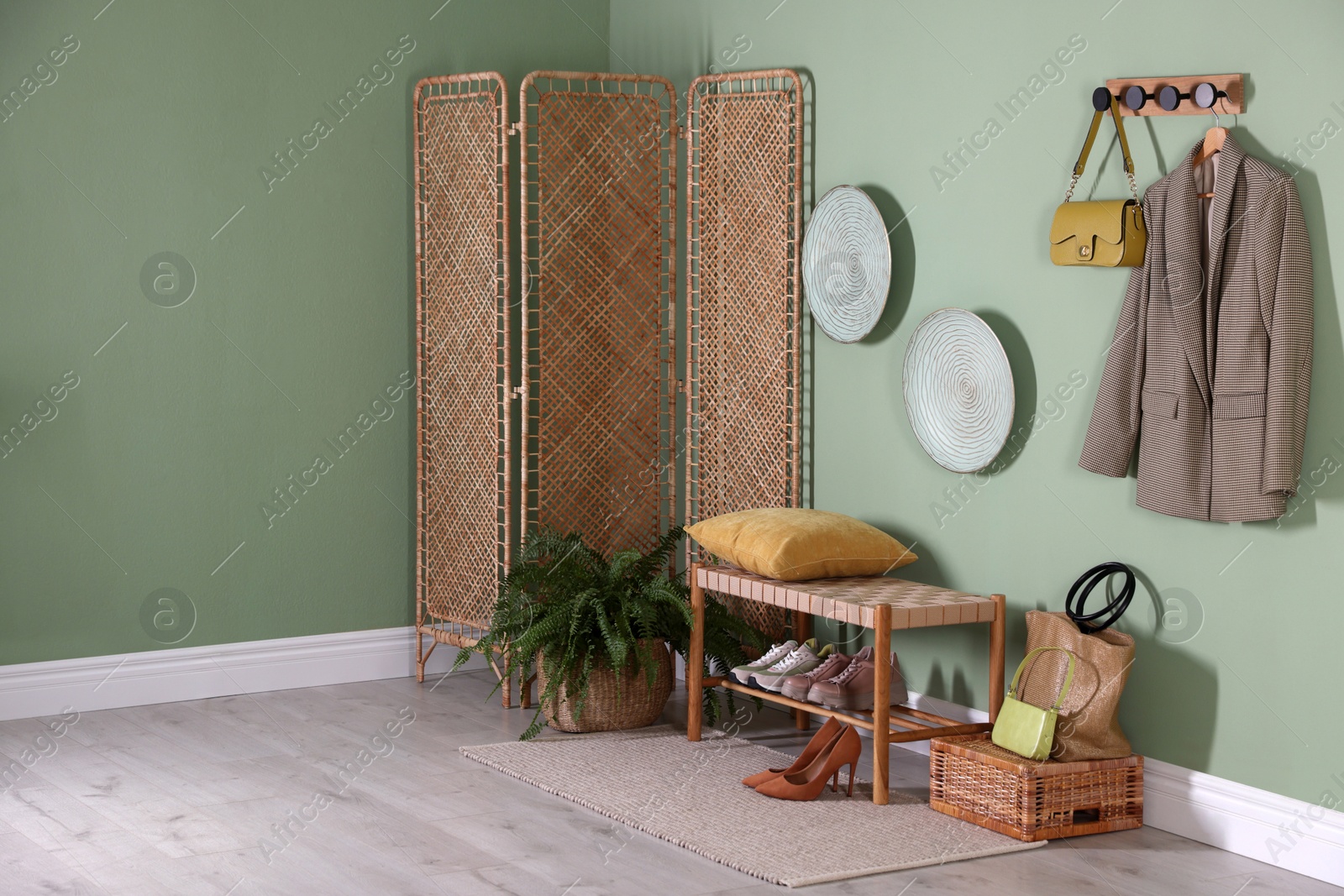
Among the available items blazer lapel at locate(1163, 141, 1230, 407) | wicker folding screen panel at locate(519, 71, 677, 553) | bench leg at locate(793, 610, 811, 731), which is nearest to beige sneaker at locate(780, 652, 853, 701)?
bench leg at locate(793, 610, 811, 731)

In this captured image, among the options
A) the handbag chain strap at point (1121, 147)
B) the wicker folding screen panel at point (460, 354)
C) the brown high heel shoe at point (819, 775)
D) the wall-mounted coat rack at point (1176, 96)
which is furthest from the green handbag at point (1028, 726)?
the wicker folding screen panel at point (460, 354)

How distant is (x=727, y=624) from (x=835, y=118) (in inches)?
67.0

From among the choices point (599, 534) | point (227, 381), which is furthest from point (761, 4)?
point (227, 381)

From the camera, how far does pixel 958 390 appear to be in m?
4.21

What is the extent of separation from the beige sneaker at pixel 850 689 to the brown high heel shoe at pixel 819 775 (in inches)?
6.1

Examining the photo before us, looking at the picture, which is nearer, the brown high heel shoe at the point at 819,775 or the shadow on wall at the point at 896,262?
the brown high heel shoe at the point at 819,775

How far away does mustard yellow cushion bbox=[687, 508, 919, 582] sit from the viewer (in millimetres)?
4141

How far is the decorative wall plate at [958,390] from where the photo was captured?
13.4 feet

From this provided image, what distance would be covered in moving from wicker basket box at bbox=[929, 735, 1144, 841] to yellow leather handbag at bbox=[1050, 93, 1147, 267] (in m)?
1.28

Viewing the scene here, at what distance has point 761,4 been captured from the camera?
16.5ft

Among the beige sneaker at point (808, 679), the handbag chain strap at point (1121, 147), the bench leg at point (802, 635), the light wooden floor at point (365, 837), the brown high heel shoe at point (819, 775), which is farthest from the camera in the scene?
the bench leg at point (802, 635)

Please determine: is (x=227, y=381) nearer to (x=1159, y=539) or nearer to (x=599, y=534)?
(x=599, y=534)

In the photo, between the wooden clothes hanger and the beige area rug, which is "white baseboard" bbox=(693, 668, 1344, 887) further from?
the wooden clothes hanger

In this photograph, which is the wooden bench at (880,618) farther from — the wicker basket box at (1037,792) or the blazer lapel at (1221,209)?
the blazer lapel at (1221,209)
